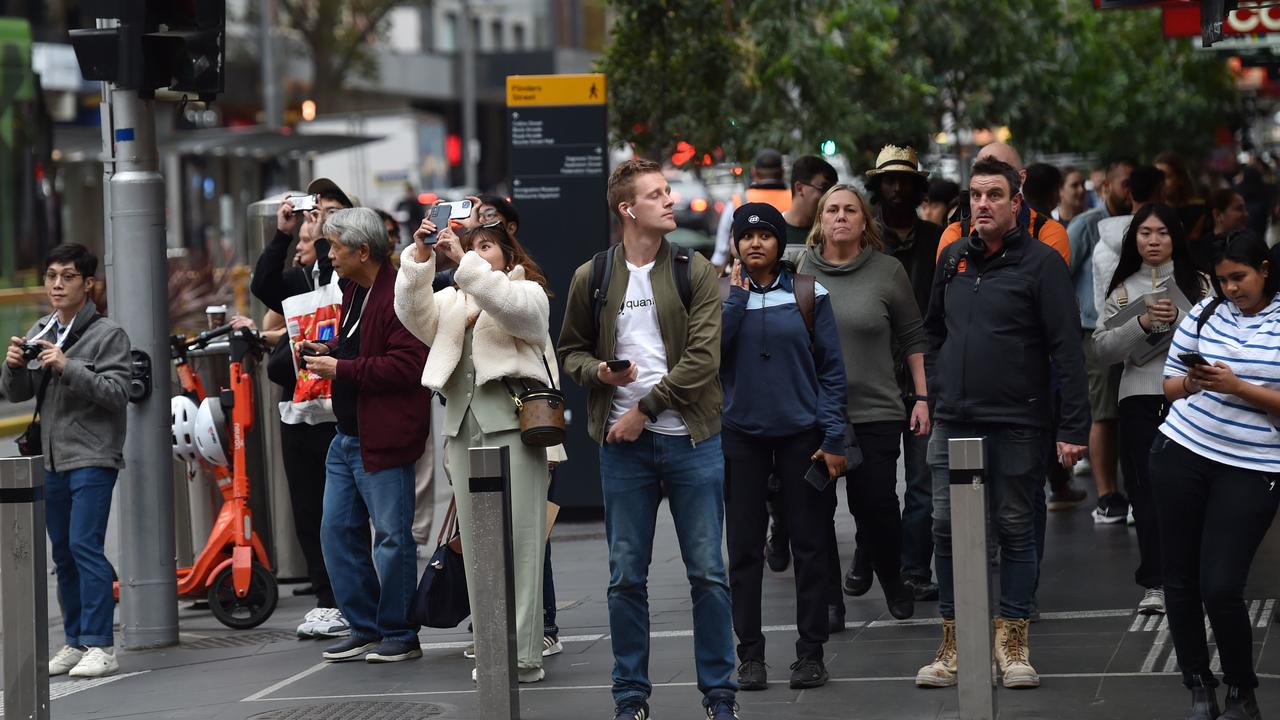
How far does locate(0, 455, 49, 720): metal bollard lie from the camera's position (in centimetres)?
638

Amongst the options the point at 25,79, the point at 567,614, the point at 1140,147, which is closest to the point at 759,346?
the point at 567,614

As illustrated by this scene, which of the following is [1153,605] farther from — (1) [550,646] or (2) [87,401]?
(2) [87,401]

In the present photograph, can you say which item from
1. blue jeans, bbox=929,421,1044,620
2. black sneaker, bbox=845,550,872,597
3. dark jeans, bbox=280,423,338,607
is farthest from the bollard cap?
dark jeans, bbox=280,423,338,607

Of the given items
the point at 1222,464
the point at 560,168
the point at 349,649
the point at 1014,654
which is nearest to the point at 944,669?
the point at 1014,654

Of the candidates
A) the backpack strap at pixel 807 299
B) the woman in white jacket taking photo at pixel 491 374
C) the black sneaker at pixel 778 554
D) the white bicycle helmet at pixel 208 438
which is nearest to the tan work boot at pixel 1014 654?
the backpack strap at pixel 807 299

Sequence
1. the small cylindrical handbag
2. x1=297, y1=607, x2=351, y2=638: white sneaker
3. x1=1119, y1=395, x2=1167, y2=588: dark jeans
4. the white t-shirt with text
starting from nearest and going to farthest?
1. the white t-shirt with text
2. the small cylindrical handbag
3. x1=1119, y1=395, x2=1167, y2=588: dark jeans
4. x1=297, y1=607, x2=351, y2=638: white sneaker

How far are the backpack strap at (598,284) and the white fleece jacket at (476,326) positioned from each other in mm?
489

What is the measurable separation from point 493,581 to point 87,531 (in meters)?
2.94

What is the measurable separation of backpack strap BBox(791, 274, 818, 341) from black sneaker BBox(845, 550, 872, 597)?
7.35 feet

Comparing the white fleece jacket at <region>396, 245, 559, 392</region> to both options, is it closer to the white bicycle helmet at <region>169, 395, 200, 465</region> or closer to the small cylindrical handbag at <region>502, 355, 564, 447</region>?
the small cylindrical handbag at <region>502, 355, 564, 447</region>

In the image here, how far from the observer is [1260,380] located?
6.00 meters

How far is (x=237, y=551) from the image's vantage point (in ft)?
30.1

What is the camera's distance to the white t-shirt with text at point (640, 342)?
21.4ft

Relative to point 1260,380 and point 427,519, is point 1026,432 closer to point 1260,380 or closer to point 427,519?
point 1260,380
